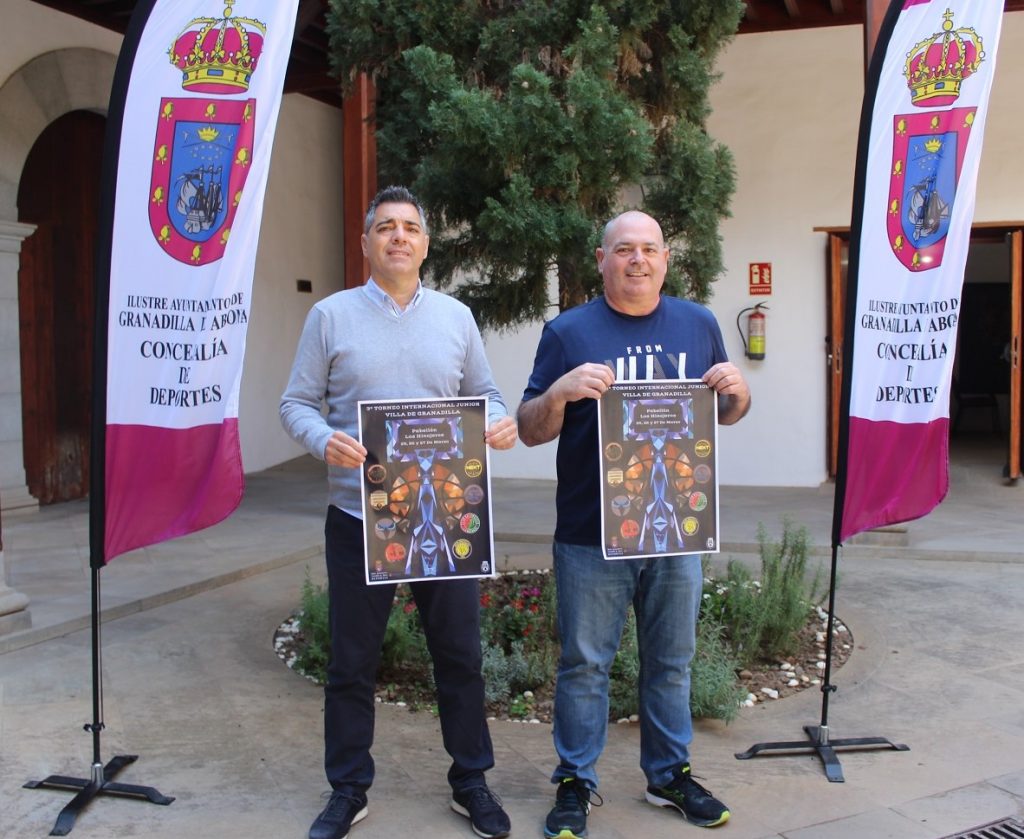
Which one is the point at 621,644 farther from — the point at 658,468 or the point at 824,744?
the point at 658,468

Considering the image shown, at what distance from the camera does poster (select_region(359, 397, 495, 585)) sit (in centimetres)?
298

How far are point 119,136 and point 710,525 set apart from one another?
2.25 metres

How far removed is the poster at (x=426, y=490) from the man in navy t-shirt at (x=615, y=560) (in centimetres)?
25

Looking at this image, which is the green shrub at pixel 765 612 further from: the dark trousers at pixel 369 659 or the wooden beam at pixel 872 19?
the wooden beam at pixel 872 19

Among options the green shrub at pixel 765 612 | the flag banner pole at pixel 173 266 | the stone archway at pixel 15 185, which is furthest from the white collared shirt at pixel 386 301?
the stone archway at pixel 15 185

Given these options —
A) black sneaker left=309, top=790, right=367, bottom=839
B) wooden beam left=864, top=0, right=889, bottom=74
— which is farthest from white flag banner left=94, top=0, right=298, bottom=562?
wooden beam left=864, top=0, right=889, bottom=74

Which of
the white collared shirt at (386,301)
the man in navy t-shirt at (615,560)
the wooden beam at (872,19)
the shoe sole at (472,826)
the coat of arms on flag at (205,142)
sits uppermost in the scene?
the wooden beam at (872,19)

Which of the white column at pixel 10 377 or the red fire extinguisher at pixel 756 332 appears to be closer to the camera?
the white column at pixel 10 377

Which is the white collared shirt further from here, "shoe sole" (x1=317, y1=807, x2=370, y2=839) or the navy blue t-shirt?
"shoe sole" (x1=317, y1=807, x2=370, y2=839)

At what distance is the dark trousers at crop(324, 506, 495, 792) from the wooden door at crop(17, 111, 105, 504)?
6.81 metres

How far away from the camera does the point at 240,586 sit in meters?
6.35

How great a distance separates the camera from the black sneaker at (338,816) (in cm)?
308

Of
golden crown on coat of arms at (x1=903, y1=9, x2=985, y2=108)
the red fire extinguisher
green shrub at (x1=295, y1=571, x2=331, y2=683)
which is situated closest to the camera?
golden crown on coat of arms at (x1=903, y1=9, x2=985, y2=108)

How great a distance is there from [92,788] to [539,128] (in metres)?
3.03
